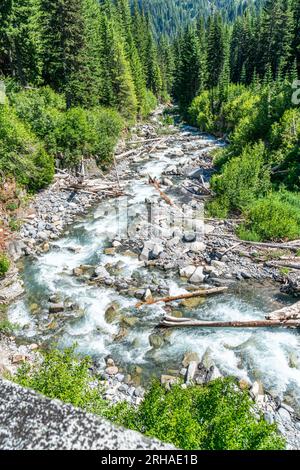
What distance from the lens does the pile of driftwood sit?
1068 centimetres

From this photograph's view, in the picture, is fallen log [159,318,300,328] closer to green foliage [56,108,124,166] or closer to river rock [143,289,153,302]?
river rock [143,289,153,302]

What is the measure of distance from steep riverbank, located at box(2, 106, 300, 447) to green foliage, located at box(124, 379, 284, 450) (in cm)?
355

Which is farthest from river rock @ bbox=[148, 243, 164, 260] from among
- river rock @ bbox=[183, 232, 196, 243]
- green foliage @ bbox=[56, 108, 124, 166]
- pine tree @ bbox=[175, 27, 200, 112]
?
pine tree @ bbox=[175, 27, 200, 112]

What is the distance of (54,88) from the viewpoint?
32969 mm

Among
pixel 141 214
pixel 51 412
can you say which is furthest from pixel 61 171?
pixel 51 412

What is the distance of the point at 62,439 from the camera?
2998 millimetres

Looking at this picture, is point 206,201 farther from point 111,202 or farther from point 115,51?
point 115,51

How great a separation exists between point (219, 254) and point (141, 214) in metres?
6.51

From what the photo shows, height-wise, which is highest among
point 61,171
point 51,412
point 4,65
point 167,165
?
point 4,65

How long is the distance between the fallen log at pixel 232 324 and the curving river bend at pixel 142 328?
20cm

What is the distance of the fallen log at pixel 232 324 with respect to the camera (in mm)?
10656

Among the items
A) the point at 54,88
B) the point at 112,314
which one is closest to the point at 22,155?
the point at 112,314

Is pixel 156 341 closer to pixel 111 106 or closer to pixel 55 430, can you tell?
pixel 55 430

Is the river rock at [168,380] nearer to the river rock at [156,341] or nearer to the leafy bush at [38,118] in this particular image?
the river rock at [156,341]
